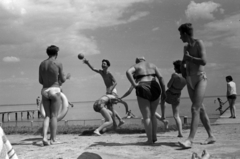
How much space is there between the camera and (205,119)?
564cm

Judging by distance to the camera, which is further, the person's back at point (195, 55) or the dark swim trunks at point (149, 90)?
the dark swim trunks at point (149, 90)

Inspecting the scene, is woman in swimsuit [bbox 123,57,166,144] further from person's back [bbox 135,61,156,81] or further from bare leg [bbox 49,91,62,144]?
bare leg [bbox 49,91,62,144]

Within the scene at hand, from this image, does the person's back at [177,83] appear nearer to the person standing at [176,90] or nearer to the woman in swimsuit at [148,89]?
the person standing at [176,90]

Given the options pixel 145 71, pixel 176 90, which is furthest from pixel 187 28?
pixel 176 90

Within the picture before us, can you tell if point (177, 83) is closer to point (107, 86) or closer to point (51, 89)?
point (107, 86)

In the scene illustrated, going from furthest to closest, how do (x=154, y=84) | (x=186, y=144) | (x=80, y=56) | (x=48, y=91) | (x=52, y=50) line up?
(x=80, y=56), (x=52, y=50), (x=48, y=91), (x=154, y=84), (x=186, y=144)

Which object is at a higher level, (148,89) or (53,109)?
(148,89)

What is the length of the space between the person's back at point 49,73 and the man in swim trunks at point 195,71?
9.91ft

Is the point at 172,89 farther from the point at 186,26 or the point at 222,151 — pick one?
the point at 222,151

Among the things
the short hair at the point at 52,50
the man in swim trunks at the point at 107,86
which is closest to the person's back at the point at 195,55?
the short hair at the point at 52,50

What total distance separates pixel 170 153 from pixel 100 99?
432 centimetres

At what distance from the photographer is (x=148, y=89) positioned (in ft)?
19.5

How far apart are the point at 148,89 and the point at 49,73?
2.40 meters

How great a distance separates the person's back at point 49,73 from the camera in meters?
Answer: 6.78
